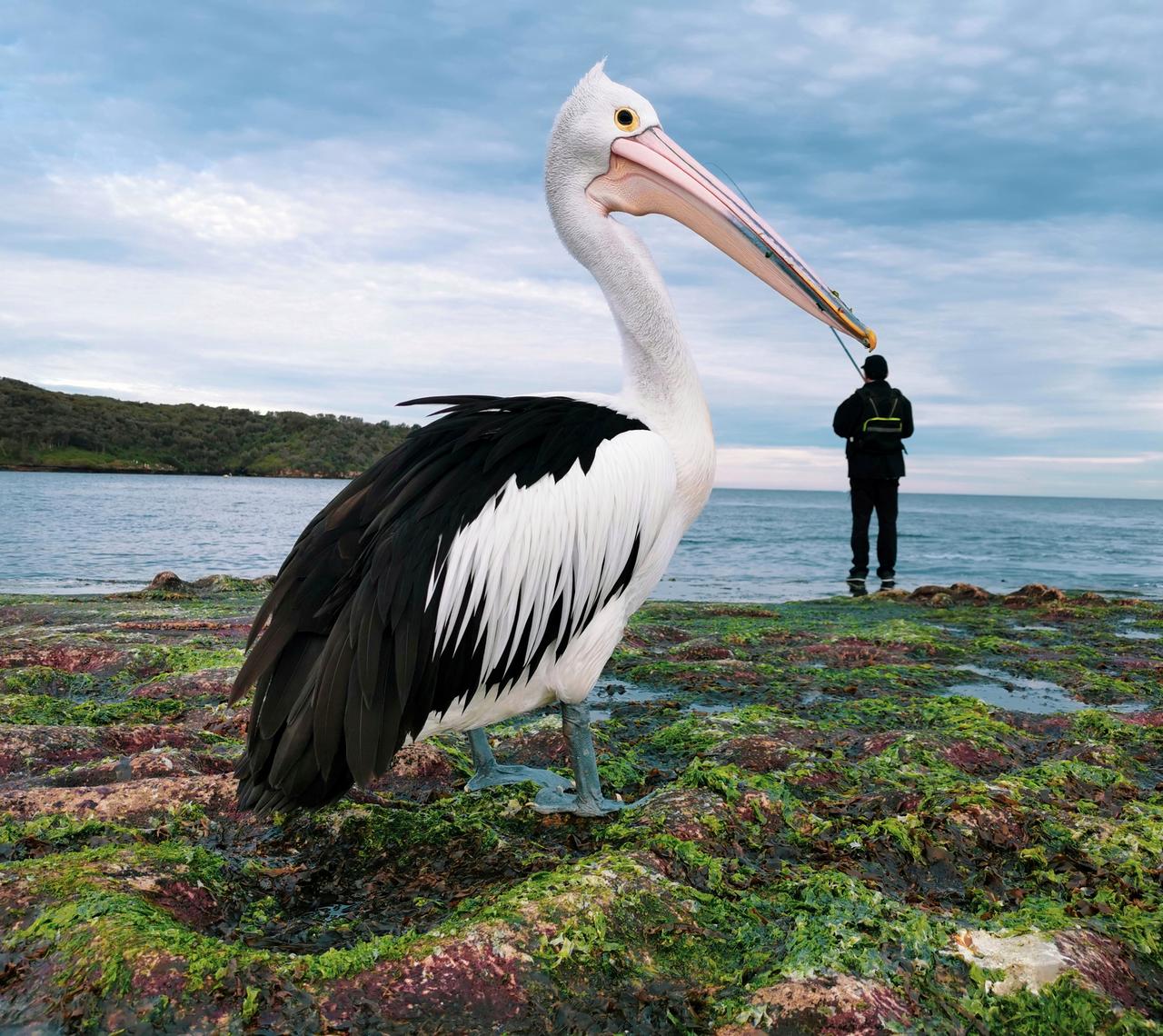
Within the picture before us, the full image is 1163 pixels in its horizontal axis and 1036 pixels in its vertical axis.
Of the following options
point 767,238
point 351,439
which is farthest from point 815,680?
point 351,439

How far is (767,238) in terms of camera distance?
4.00 metres

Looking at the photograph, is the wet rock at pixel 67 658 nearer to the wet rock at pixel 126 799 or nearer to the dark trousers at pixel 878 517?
the wet rock at pixel 126 799

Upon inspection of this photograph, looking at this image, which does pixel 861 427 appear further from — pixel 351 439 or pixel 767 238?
pixel 351 439

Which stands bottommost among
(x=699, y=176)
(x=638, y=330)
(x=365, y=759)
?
(x=365, y=759)

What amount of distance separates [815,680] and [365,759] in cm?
380

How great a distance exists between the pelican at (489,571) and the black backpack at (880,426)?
355 inches

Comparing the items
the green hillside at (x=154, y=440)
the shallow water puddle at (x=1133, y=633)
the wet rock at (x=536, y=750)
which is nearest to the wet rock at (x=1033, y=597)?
the shallow water puddle at (x=1133, y=633)

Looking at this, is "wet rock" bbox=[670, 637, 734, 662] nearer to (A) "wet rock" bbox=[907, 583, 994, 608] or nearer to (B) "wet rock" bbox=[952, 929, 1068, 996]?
(B) "wet rock" bbox=[952, 929, 1068, 996]

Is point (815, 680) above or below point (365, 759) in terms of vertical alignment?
below

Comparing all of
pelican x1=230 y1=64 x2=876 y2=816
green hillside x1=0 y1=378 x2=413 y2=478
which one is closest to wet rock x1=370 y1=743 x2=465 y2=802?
pelican x1=230 y1=64 x2=876 y2=816

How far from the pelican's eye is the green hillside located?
81.3m

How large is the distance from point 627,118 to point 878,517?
388 inches

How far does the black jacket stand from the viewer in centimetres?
1213

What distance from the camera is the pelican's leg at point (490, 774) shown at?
11.3ft
